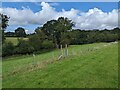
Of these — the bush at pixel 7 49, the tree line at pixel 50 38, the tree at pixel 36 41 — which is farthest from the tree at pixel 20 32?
the bush at pixel 7 49

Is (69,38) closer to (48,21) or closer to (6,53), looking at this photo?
(48,21)

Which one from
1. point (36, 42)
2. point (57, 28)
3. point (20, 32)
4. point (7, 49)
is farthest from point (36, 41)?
point (20, 32)

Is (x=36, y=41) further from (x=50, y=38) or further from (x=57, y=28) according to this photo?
(x=57, y=28)

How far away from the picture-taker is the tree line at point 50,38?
9062 centimetres

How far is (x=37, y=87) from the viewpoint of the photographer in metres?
15.0

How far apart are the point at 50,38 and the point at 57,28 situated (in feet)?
18.5

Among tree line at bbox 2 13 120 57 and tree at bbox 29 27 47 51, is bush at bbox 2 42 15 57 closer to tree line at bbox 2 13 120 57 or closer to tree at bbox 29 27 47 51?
tree line at bbox 2 13 120 57

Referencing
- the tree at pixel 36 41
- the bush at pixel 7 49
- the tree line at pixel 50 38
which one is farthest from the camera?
the tree at pixel 36 41

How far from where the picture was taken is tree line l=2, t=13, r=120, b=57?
90.6 m

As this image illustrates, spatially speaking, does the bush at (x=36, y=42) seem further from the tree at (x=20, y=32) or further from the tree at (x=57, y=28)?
the tree at (x=20, y=32)

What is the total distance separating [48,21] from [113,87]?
373ft

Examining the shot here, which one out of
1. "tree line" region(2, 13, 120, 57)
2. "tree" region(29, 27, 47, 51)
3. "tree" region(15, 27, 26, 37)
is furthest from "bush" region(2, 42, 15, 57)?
"tree" region(15, 27, 26, 37)

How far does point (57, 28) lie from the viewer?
11375 cm

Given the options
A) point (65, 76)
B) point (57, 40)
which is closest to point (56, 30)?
point (57, 40)
